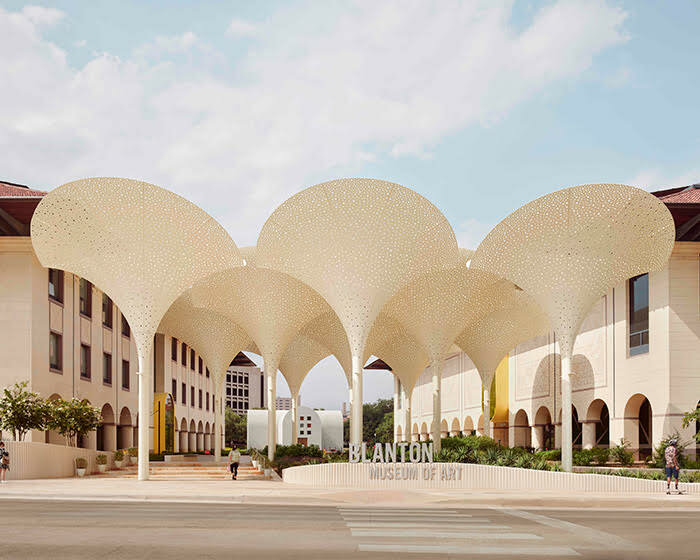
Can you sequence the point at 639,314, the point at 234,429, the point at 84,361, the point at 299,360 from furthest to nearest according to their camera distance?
1. the point at 234,429
2. the point at 299,360
3. the point at 84,361
4. the point at 639,314

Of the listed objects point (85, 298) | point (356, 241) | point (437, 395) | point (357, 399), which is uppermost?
point (356, 241)

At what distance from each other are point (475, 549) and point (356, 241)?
15.7 meters

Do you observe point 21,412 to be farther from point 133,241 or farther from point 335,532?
point 335,532

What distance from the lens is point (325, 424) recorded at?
7362 centimetres

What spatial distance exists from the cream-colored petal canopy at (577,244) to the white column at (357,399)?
18.5 ft

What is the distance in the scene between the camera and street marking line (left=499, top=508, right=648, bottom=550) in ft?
37.2

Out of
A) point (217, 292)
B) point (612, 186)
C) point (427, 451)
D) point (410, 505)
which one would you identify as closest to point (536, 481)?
point (427, 451)

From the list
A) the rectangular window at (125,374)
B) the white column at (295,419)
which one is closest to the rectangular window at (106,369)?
the rectangular window at (125,374)

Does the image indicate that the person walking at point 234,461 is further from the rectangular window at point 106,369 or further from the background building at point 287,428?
the background building at point 287,428

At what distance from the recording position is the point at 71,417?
3156 centimetres

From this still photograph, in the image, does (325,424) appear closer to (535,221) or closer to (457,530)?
(535,221)

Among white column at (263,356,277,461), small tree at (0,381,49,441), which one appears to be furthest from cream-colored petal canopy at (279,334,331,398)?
small tree at (0,381,49,441)

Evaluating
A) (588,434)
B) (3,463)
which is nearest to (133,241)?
(3,463)

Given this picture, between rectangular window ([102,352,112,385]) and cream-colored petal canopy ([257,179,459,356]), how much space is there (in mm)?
18596
